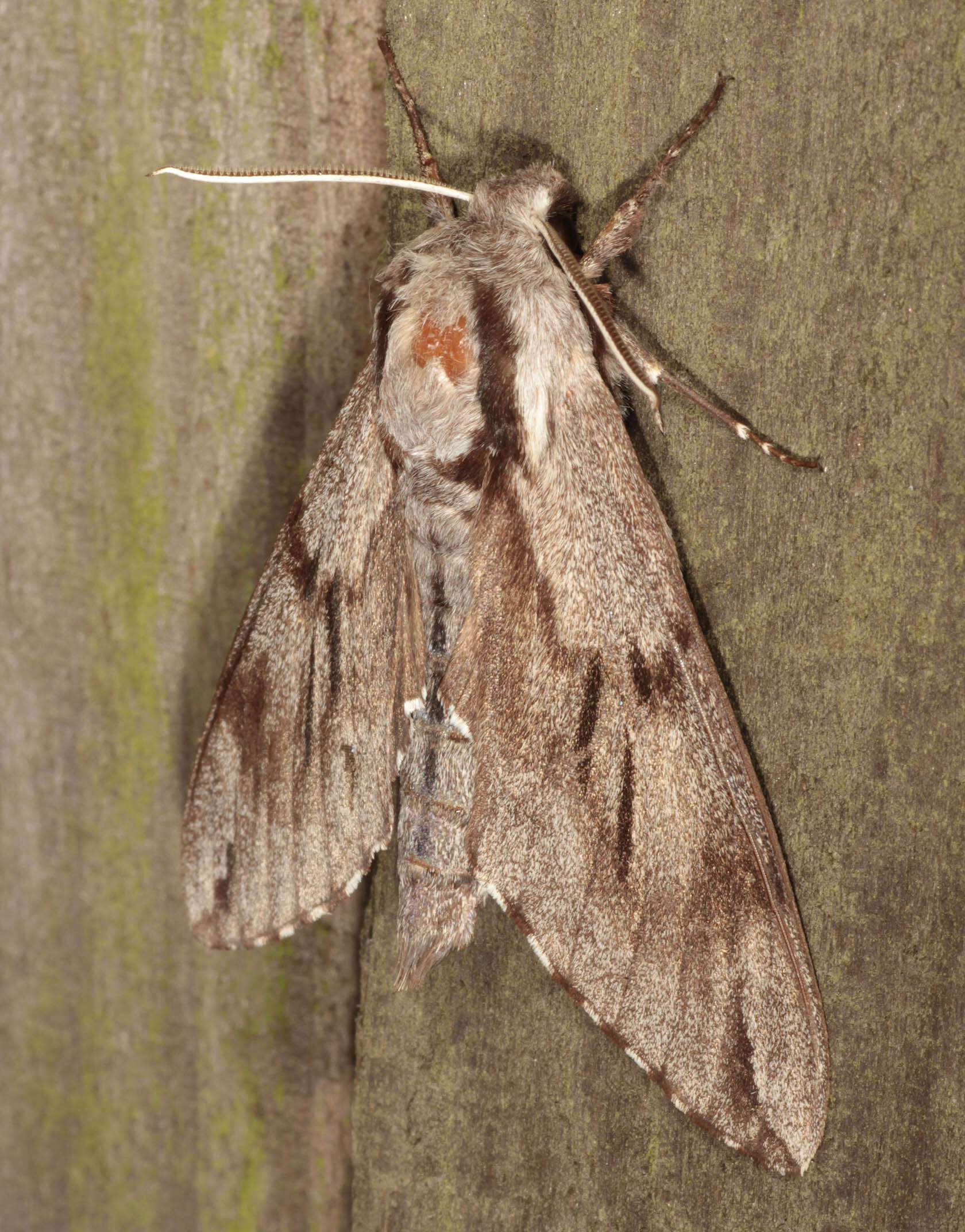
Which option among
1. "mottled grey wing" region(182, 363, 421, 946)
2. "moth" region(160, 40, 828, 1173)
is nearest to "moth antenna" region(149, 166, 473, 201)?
"moth" region(160, 40, 828, 1173)

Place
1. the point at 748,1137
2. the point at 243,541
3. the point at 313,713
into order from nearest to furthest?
1. the point at 748,1137
2. the point at 313,713
3. the point at 243,541

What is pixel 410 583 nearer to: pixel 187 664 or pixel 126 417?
pixel 187 664

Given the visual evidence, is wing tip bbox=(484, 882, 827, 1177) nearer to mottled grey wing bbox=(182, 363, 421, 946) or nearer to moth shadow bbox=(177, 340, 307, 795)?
mottled grey wing bbox=(182, 363, 421, 946)

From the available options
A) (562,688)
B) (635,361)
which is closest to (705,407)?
(635,361)

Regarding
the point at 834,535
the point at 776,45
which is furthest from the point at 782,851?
the point at 776,45

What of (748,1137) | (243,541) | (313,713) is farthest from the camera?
(243,541)

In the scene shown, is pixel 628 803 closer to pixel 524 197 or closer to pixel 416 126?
pixel 524 197
